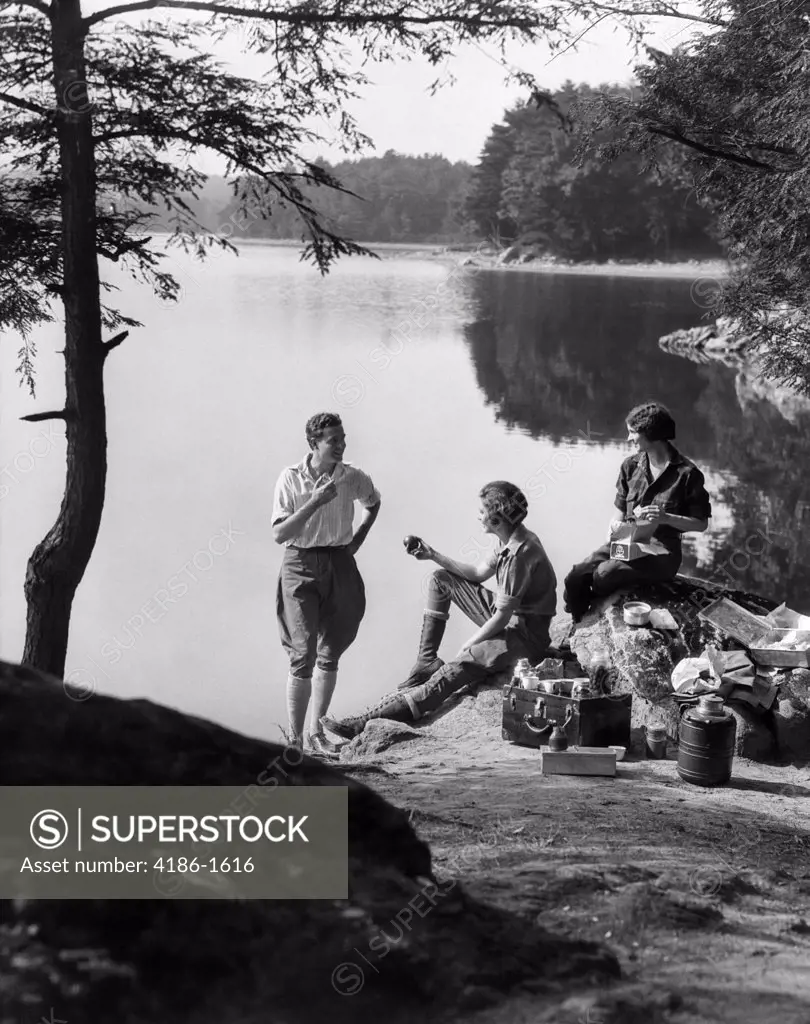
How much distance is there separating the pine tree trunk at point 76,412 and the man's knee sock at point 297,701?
1336 mm

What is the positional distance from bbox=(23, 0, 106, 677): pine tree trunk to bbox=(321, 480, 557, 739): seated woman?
172 centimetres

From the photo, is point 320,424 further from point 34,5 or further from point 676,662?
point 34,5

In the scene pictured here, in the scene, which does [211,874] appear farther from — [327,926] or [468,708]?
[468,708]

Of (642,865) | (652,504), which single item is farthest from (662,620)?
(642,865)

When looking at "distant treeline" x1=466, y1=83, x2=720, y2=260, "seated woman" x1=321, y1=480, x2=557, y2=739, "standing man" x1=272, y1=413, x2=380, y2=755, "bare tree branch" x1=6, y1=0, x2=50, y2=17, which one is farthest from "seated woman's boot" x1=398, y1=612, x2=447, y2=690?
"distant treeline" x1=466, y1=83, x2=720, y2=260

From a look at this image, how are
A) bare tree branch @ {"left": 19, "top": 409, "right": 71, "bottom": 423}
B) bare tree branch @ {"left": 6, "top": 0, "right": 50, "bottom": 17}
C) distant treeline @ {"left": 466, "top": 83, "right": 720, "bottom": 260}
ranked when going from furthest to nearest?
distant treeline @ {"left": 466, "top": 83, "right": 720, "bottom": 260} → bare tree branch @ {"left": 19, "top": 409, "right": 71, "bottom": 423} → bare tree branch @ {"left": 6, "top": 0, "right": 50, "bottom": 17}

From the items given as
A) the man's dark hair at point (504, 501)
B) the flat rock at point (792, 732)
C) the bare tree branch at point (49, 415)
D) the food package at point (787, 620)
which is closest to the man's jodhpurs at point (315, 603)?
the man's dark hair at point (504, 501)

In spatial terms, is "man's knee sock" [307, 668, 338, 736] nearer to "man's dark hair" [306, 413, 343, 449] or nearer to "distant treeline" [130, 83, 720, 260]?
"man's dark hair" [306, 413, 343, 449]

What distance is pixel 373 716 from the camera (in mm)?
6902

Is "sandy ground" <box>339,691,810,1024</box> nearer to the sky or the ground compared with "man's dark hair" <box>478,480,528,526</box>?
nearer to the ground

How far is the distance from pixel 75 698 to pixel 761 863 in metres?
2.69

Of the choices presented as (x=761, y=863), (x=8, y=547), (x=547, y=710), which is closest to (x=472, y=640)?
(x=547, y=710)

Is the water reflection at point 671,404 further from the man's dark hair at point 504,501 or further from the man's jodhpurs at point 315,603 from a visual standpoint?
the man's jodhpurs at point 315,603

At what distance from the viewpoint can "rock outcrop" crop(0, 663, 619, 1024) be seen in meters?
2.61
